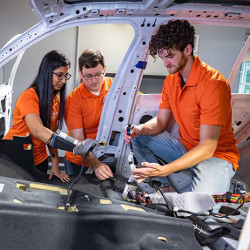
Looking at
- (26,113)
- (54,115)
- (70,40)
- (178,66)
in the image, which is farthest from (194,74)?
(70,40)

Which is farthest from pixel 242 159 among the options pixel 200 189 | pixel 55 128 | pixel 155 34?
pixel 55 128

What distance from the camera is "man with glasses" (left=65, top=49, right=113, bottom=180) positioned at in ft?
8.45

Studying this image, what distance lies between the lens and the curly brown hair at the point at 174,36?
2.14m

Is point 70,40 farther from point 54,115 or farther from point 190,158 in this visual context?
point 190,158

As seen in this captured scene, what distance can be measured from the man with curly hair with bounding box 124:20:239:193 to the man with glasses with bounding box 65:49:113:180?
42cm

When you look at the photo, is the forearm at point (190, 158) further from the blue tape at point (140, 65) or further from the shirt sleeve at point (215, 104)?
the blue tape at point (140, 65)

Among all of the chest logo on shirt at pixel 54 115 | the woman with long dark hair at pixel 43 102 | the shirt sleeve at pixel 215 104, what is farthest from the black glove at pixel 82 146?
the shirt sleeve at pixel 215 104

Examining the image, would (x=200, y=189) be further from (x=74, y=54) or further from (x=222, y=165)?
(x=74, y=54)

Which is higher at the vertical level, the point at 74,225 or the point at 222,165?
the point at 222,165

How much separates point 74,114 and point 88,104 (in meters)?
0.17

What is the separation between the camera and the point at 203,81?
7.22 feet

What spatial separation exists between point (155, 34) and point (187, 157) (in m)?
0.99

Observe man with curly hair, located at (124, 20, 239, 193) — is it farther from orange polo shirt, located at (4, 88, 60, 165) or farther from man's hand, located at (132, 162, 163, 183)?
orange polo shirt, located at (4, 88, 60, 165)

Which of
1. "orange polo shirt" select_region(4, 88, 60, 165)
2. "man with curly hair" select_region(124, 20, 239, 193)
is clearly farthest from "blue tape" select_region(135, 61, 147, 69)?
"orange polo shirt" select_region(4, 88, 60, 165)
